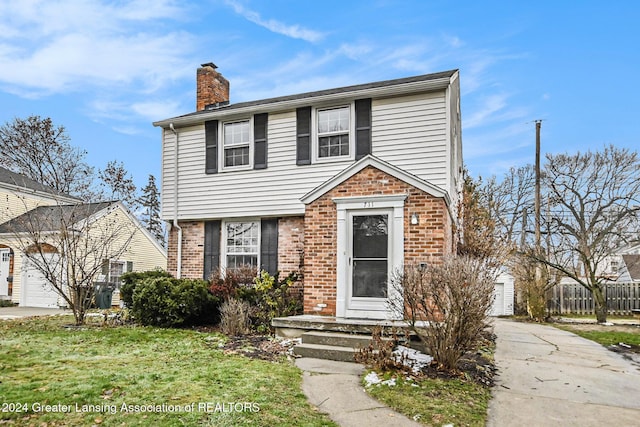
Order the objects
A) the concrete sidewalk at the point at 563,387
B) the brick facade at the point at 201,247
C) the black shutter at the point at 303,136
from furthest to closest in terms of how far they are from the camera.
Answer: the black shutter at the point at 303,136, the brick facade at the point at 201,247, the concrete sidewalk at the point at 563,387

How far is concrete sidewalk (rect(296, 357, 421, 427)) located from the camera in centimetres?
410

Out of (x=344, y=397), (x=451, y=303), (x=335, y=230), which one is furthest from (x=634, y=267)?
(x=344, y=397)

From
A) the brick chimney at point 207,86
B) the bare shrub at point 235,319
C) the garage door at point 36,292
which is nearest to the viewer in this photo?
the bare shrub at point 235,319

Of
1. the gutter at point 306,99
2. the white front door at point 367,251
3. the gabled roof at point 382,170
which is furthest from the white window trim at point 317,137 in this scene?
the white front door at point 367,251

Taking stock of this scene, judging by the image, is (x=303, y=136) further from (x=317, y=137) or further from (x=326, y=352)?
(x=326, y=352)

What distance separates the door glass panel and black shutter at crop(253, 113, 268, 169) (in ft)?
12.4

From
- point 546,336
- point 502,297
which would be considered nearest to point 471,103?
point 502,297

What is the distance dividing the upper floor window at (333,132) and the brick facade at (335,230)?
6.74 ft

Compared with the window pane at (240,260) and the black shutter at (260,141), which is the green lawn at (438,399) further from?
the black shutter at (260,141)

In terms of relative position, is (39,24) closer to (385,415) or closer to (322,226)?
(322,226)

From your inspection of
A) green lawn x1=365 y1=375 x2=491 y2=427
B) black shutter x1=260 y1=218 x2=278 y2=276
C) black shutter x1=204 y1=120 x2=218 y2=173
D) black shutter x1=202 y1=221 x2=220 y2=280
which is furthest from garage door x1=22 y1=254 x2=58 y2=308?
green lawn x1=365 y1=375 x2=491 y2=427

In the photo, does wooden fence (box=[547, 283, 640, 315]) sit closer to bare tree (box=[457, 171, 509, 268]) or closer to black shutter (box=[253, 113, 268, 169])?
bare tree (box=[457, 171, 509, 268])

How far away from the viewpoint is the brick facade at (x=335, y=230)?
802cm

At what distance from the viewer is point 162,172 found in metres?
12.4
